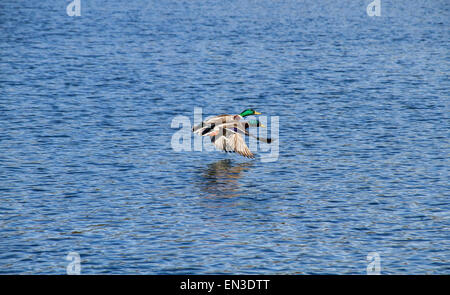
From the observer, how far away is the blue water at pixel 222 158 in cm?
2930

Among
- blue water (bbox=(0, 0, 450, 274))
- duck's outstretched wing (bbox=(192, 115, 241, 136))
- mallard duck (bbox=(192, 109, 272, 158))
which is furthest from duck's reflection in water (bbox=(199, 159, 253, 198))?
duck's outstretched wing (bbox=(192, 115, 241, 136))

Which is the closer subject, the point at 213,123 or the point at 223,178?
the point at 223,178

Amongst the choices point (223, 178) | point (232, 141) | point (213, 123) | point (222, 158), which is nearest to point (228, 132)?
point (232, 141)

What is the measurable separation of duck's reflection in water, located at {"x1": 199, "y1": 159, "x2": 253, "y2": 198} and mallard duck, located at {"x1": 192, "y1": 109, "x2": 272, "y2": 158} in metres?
1.23

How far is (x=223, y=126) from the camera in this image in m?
38.2

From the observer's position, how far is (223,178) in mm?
38000

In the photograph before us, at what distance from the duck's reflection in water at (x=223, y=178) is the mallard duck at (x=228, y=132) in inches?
48.3

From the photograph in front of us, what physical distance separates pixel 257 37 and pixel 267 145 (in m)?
44.1

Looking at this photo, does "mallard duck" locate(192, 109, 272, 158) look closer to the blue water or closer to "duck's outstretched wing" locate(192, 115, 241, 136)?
"duck's outstretched wing" locate(192, 115, 241, 136)

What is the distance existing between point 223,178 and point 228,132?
6.71 feet

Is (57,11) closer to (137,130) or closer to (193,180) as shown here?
(137,130)

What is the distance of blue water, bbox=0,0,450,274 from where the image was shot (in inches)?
1153

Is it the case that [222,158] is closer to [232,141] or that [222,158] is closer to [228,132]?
[228,132]

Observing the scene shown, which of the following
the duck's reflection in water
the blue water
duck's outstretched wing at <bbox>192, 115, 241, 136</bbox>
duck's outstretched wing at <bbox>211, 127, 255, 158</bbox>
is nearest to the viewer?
the blue water
